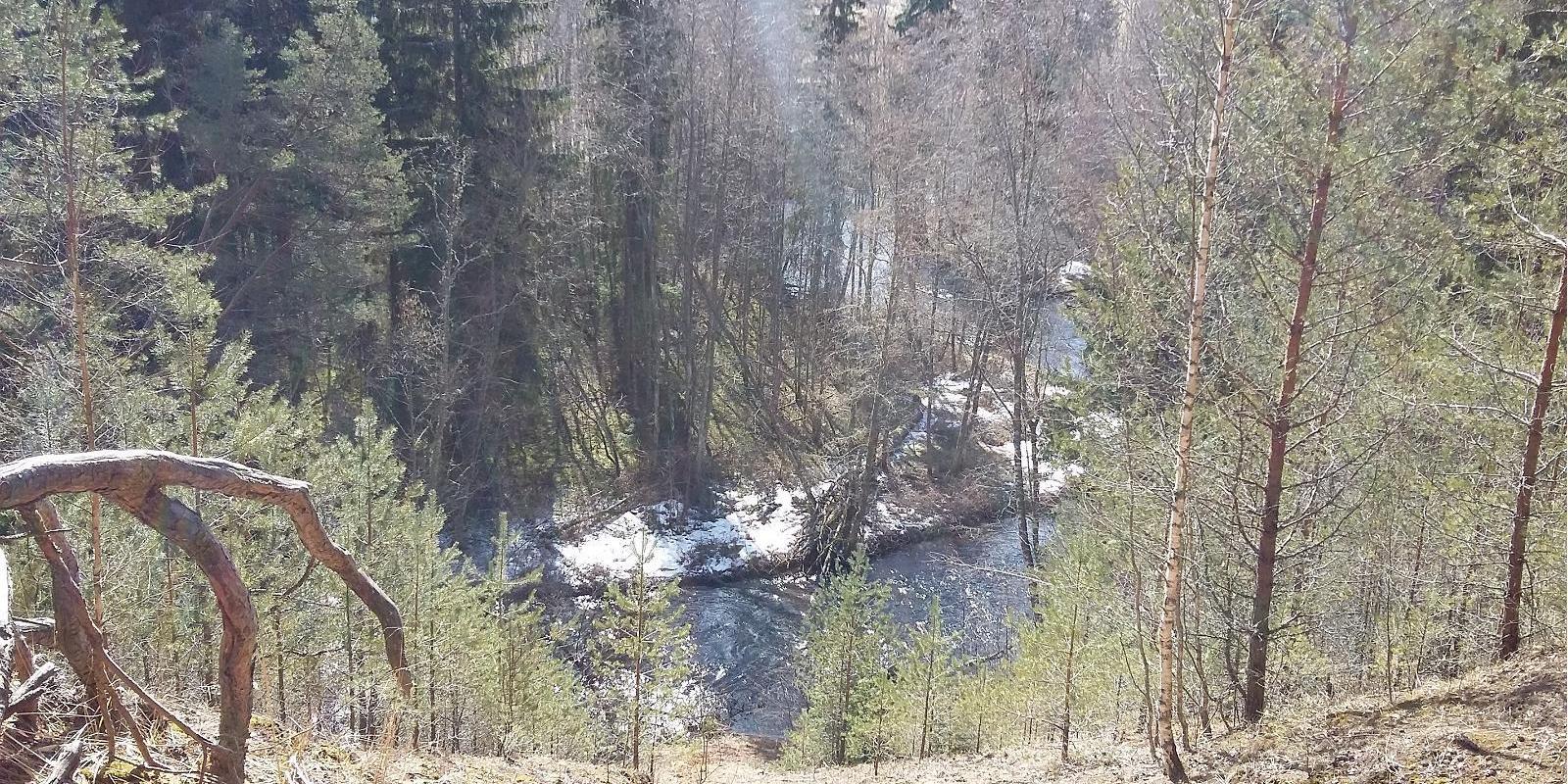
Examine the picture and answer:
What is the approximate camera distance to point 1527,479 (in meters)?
7.23

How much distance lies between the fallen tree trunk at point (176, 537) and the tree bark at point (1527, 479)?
8.25 meters

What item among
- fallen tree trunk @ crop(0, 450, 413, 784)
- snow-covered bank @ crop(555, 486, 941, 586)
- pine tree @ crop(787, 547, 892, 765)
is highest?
snow-covered bank @ crop(555, 486, 941, 586)

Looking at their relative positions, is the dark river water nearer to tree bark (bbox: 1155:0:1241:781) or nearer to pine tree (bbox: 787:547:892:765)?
pine tree (bbox: 787:547:892:765)

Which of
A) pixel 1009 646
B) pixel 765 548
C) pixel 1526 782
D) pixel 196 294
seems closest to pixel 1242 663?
pixel 1526 782

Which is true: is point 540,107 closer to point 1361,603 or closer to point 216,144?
point 216,144

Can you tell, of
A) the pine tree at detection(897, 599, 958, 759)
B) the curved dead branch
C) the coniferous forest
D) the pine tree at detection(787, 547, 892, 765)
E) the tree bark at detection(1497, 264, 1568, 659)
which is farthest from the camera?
the pine tree at detection(787, 547, 892, 765)

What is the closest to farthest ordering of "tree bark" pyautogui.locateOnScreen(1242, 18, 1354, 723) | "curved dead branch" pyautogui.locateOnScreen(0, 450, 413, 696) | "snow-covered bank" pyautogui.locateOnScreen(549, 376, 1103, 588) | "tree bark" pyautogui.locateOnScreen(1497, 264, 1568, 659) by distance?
"curved dead branch" pyautogui.locateOnScreen(0, 450, 413, 696), "tree bark" pyautogui.locateOnScreen(1242, 18, 1354, 723), "tree bark" pyautogui.locateOnScreen(1497, 264, 1568, 659), "snow-covered bank" pyautogui.locateOnScreen(549, 376, 1103, 588)

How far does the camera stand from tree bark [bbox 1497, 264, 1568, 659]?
6.96 meters

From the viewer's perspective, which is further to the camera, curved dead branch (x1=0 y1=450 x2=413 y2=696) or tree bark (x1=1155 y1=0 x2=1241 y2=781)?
tree bark (x1=1155 y1=0 x2=1241 y2=781)

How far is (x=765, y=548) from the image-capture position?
22.3 metres

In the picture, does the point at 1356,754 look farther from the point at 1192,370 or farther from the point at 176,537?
the point at 176,537

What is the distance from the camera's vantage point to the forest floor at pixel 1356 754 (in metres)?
5.10

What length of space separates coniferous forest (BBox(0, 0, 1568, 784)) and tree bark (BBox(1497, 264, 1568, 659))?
0.25 ft

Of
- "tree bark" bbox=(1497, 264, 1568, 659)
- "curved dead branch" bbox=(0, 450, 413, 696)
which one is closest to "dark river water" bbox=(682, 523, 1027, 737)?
"tree bark" bbox=(1497, 264, 1568, 659)
